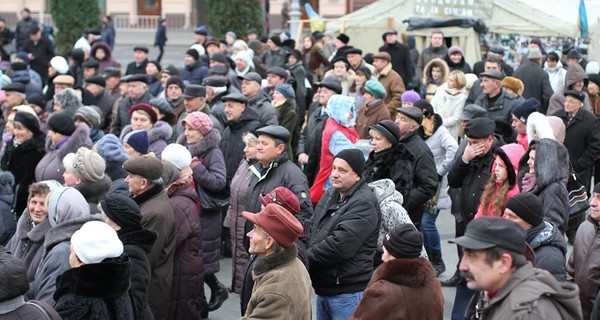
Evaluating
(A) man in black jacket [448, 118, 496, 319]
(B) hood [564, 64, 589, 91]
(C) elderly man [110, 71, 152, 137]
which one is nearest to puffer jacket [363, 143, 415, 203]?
(A) man in black jacket [448, 118, 496, 319]

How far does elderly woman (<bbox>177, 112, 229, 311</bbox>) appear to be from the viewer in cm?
850

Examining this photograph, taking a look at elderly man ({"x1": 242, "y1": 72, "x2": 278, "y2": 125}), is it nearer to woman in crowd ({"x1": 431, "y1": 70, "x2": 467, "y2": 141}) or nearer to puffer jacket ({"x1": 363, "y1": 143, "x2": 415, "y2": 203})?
woman in crowd ({"x1": 431, "y1": 70, "x2": 467, "y2": 141})

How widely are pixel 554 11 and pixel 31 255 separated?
48.3ft

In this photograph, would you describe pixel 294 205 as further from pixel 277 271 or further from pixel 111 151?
pixel 111 151

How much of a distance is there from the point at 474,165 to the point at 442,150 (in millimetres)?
1422

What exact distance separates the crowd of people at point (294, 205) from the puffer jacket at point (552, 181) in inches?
0.6

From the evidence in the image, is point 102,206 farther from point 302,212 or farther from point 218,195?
point 218,195

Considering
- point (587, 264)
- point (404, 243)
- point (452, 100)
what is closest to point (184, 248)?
point (404, 243)

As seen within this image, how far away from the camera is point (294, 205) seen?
235 inches

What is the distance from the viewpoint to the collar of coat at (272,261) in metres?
5.32

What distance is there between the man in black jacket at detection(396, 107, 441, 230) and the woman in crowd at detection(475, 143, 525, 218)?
79 cm

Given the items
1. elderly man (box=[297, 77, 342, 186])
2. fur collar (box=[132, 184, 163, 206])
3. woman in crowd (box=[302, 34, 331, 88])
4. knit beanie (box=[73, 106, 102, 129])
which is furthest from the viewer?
woman in crowd (box=[302, 34, 331, 88])

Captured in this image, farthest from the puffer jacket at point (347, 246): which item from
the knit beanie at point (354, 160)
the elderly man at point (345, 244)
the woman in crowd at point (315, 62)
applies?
the woman in crowd at point (315, 62)

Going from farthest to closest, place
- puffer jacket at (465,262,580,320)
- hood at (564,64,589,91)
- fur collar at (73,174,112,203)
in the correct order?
hood at (564,64,589,91) < fur collar at (73,174,112,203) < puffer jacket at (465,262,580,320)
